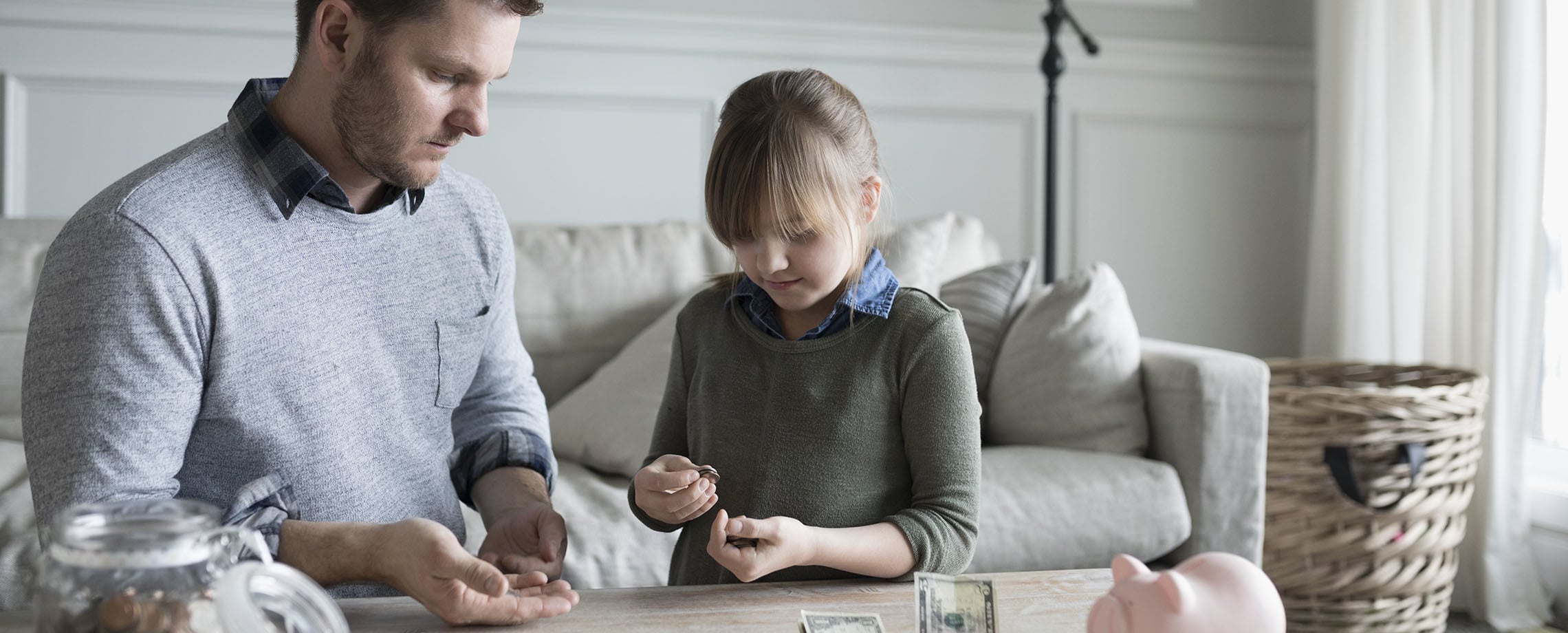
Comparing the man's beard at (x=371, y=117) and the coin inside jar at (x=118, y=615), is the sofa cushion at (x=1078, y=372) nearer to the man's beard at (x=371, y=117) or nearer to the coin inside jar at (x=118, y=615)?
the man's beard at (x=371, y=117)

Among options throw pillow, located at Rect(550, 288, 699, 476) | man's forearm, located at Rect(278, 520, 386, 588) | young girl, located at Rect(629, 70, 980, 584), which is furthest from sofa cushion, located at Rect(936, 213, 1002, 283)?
man's forearm, located at Rect(278, 520, 386, 588)

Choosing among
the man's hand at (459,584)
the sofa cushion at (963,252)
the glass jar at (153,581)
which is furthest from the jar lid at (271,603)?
the sofa cushion at (963,252)

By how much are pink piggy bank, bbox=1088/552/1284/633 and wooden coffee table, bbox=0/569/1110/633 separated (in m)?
0.12

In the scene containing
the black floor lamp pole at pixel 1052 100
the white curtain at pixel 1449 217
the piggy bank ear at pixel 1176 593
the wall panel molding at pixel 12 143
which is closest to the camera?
the piggy bank ear at pixel 1176 593

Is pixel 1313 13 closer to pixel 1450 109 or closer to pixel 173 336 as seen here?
pixel 1450 109

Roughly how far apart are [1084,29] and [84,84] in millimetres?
2422

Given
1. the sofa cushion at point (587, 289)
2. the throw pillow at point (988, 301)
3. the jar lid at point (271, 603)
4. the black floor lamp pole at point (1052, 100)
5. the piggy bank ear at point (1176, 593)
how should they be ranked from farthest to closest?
1. the black floor lamp pole at point (1052, 100)
2. the sofa cushion at point (587, 289)
3. the throw pillow at point (988, 301)
4. the piggy bank ear at point (1176, 593)
5. the jar lid at point (271, 603)

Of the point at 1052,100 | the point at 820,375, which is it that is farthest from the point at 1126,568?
the point at 1052,100

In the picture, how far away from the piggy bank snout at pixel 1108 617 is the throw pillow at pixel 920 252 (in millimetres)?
1358

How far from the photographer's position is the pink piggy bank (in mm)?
632

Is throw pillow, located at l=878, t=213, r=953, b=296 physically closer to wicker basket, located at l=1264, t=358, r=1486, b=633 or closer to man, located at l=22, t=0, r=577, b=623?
wicker basket, located at l=1264, t=358, r=1486, b=633

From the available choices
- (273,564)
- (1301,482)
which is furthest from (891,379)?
(1301,482)

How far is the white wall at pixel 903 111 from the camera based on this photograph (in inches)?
99.3

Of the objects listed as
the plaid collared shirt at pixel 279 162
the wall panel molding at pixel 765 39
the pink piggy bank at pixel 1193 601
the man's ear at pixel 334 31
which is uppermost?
the wall panel molding at pixel 765 39
